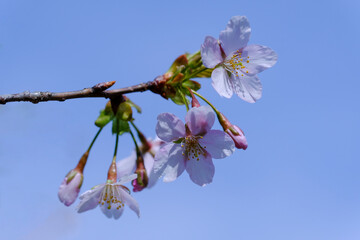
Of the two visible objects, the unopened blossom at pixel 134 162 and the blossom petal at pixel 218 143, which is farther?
the unopened blossom at pixel 134 162

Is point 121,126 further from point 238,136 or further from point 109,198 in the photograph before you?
point 238,136

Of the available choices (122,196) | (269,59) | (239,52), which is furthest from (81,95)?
(269,59)

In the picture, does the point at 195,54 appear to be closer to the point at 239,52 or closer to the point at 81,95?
the point at 239,52

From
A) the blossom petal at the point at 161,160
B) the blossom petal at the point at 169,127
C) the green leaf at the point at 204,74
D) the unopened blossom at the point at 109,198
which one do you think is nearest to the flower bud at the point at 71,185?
the unopened blossom at the point at 109,198

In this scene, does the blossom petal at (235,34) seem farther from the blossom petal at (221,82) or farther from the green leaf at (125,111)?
the green leaf at (125,111)

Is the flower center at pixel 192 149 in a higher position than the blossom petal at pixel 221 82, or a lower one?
lower

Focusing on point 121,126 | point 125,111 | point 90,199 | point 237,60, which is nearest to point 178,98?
point 125,111

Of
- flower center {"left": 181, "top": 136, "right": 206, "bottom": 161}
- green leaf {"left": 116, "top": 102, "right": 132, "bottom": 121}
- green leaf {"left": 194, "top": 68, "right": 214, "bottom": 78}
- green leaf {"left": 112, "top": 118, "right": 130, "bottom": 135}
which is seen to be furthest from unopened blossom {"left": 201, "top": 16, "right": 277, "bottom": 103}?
green leaf {"left": 112, "top": 118, "right": 130, "bottom": 135}
